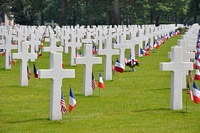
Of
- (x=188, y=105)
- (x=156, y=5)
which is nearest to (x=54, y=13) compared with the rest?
(x=156, y=5)

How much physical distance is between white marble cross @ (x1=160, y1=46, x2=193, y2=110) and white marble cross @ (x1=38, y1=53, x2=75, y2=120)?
2.20 metres

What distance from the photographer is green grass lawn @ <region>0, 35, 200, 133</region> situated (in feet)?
41.8

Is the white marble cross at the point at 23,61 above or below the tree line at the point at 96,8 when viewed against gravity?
below

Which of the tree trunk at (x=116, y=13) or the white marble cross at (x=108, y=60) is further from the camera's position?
the tree trunk at (x=116, y=13)

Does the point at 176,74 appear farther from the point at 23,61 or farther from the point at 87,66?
the point at 23,61

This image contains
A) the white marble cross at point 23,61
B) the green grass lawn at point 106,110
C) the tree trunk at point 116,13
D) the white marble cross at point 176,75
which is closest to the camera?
the green grass lawn at point 106,110

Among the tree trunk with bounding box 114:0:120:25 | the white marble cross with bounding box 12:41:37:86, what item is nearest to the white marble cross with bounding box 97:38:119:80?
the white marble cross with bounding box 12:41:37:86

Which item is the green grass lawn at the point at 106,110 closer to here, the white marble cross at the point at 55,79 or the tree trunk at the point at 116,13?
the white marble cross at the point at 55,79

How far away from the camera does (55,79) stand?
534 inches

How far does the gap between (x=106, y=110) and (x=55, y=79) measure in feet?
5.65

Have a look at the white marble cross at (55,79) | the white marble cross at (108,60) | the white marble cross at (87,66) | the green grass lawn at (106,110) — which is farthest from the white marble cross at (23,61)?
the white marble cross at (55,79)

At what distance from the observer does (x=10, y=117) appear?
14.0 meters

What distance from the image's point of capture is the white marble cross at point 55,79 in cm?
1344

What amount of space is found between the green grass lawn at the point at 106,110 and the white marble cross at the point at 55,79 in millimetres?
219
